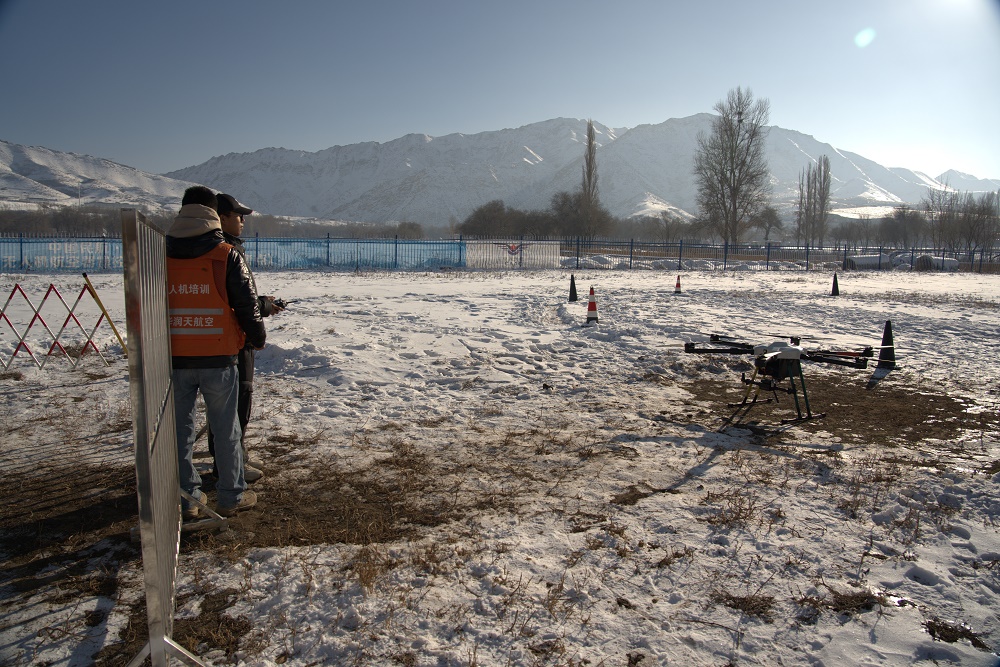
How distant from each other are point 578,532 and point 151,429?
258 cm

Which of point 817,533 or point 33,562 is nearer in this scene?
point 33,562

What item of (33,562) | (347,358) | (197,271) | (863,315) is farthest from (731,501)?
(863,315)

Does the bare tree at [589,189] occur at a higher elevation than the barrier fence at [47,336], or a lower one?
higher

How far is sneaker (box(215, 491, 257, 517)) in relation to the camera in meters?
3.73

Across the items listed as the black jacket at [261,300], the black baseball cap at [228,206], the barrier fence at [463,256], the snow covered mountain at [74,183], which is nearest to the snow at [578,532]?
the black jacket at [261,300]

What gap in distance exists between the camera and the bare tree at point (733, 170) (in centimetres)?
5238

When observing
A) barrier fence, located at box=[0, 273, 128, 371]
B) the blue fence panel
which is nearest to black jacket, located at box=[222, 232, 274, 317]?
barrier fence, located at box=[0, 273, 128, 371]

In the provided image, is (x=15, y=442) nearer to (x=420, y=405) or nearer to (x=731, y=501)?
(x=420, y=405)

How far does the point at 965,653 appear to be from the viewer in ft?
8.68

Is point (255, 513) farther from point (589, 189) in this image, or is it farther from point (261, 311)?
point (589, 189)

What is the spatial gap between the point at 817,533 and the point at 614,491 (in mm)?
1373

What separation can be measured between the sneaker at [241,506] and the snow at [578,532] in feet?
0.60

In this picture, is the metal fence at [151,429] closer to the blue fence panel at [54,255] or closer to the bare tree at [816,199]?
the blue fence panel at [54,255]

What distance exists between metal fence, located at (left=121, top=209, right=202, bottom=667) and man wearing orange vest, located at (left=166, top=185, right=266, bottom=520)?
46cm
